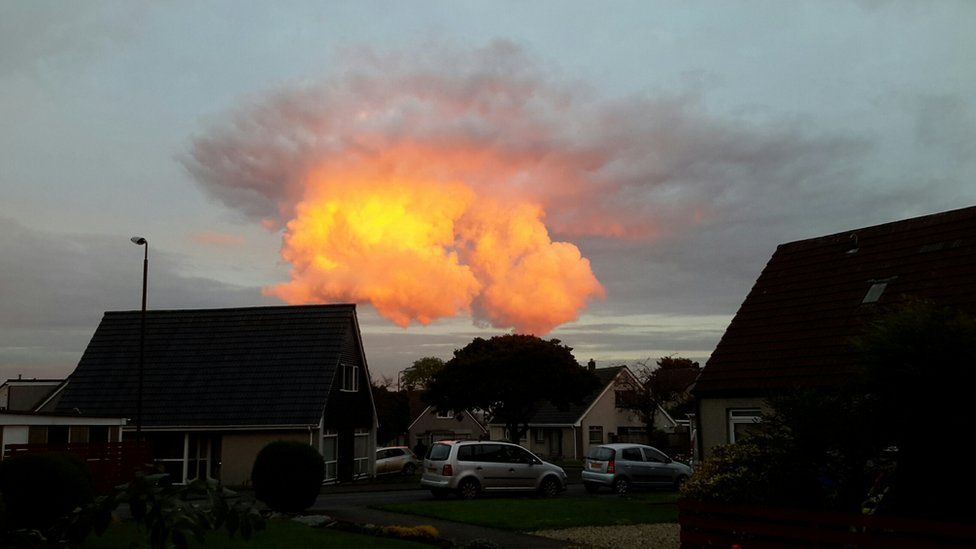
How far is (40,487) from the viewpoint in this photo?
15422mm

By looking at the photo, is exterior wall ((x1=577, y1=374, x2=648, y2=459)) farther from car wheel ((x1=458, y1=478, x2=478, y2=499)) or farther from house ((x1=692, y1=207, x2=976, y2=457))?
house ((x1=692, y1=207, x2=976, y2=457))

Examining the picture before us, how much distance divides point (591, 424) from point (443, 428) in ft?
57.6

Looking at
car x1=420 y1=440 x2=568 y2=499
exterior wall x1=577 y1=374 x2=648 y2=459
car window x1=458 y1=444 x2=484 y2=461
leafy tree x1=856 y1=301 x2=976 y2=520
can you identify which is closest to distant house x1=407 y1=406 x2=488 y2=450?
exterior wall x1=577 y1=374 x2=648 y2=459

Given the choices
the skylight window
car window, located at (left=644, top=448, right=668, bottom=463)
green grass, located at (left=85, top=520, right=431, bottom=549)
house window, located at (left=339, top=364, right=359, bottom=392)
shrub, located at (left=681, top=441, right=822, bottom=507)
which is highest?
the skylight window

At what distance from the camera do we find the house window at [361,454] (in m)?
39.9

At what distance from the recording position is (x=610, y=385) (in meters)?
66.4

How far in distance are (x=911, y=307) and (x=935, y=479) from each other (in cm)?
218

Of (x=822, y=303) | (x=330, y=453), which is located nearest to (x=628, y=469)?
(x=822, y=303)

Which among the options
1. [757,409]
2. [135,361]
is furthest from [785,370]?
[135,361]

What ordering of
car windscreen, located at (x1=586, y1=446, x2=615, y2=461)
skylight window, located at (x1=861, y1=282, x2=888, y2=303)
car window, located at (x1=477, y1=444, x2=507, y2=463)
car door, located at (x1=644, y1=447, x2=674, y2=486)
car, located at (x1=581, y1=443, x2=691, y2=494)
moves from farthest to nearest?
car door, located at (x1=644, y1=447, x2=674, y2=486) < car windscreen, located at (x1=586, y1=446, x2=615, y2=461) < car, located at (x1=581, y1=443, x2=691, y2=494) < car window, located at (x1=477, y1=444, x2=507, y2=463) < skylight window, located at (x1=861, y1=282, x2=888, y2=303)

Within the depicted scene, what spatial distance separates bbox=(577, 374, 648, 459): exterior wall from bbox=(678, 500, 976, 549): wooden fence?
5195 cm

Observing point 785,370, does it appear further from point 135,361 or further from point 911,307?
point 135,361

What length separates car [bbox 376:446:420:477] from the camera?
1706 inches

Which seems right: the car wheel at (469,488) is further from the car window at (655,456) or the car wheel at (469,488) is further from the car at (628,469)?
the car window at (655,456)
